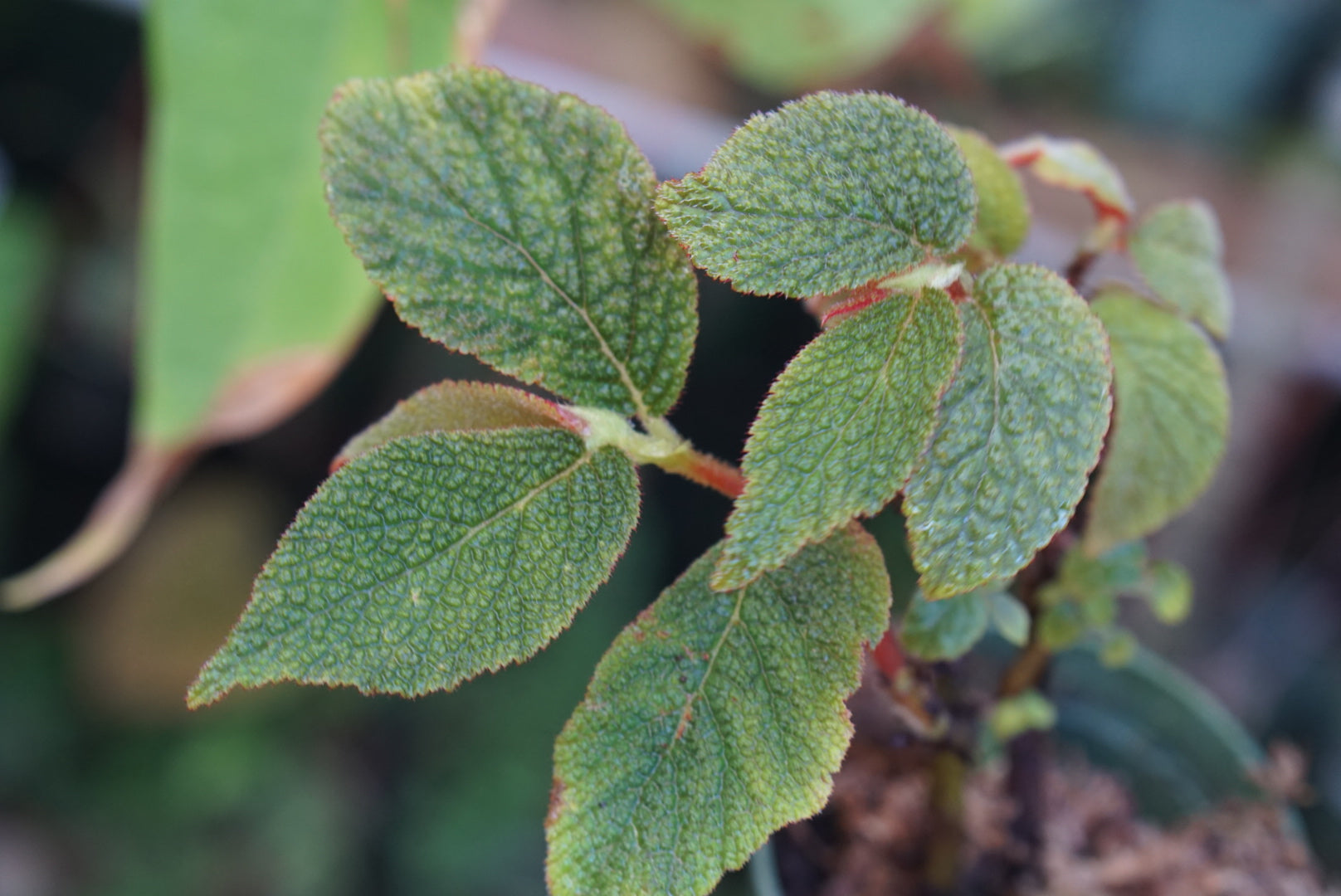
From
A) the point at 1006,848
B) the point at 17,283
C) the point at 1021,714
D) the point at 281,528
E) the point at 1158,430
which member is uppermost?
the point at 1158,430

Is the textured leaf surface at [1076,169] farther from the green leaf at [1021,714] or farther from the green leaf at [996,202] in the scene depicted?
the green leaf at [1021,714]

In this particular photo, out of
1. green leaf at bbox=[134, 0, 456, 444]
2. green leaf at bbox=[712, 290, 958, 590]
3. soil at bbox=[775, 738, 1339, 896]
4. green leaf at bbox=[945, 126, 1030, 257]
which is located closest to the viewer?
green leaf at bbox=[712, 290, 958, 590]

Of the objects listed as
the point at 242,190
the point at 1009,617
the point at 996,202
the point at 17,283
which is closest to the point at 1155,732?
the point at 1009,617

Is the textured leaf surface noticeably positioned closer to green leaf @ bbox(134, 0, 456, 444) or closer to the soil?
the soil

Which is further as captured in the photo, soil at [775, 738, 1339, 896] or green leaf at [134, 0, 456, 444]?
green leaf at [134, 0, 456, 444]

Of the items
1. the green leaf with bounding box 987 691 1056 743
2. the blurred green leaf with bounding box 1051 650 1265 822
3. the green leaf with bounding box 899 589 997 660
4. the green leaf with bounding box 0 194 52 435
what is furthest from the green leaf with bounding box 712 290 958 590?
the green leaf with bounding box 0 194 52 435

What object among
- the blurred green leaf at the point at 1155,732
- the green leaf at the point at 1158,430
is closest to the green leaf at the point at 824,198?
the green leaf at the point at 1158,430

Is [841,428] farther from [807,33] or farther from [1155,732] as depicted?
[807,33]
